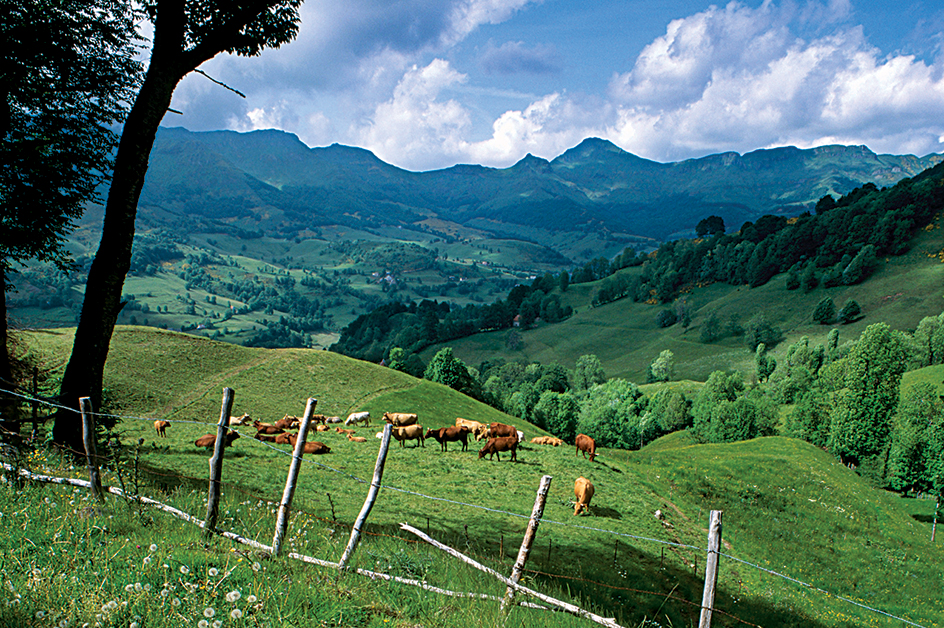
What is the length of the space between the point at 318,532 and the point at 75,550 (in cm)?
390

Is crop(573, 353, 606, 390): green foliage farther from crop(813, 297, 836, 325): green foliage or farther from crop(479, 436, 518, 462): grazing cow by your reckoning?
crop(479, 436, 518, 462): grazing cow

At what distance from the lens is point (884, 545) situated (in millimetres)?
29953

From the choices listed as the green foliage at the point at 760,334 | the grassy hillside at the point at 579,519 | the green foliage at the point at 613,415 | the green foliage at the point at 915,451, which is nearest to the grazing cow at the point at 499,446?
the grassy hillside at the point at 579,519

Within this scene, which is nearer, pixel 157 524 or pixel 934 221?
pixel 157 524

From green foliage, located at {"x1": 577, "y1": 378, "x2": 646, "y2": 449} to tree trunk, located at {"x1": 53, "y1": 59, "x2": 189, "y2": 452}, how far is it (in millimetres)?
93860

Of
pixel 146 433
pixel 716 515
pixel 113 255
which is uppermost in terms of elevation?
pixel 113 255

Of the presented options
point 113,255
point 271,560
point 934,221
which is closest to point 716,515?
point 271,560

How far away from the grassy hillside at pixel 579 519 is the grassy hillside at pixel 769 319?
123 m

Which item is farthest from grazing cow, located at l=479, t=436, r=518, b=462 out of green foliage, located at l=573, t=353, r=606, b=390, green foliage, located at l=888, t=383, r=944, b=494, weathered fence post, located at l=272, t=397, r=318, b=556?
green foliage, located at l=573, t=353, r=606, b=390

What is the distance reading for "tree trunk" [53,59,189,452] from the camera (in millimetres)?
12523

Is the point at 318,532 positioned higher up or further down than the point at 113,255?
further down

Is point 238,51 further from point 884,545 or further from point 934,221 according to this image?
point 934,221

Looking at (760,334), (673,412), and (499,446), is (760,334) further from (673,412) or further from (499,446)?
(499,446)

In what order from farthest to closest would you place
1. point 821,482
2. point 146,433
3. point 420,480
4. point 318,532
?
point 821,482 → point 146,433 → point 420,480 → point 318,532
